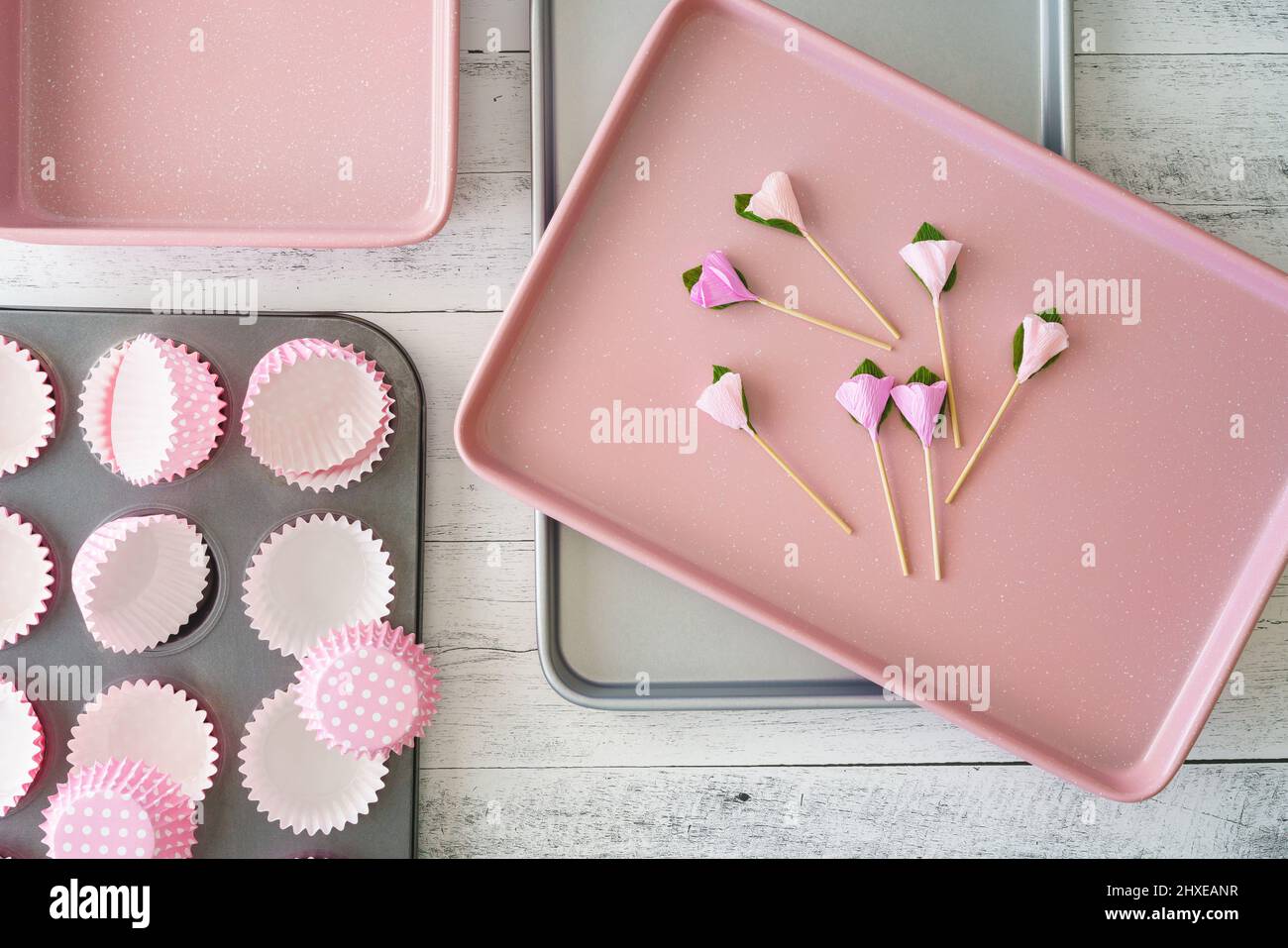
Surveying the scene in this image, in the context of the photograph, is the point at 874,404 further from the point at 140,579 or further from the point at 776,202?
the point at 140,579

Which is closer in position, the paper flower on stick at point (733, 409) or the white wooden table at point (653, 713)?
the paper flower on stick at point (733, 409)

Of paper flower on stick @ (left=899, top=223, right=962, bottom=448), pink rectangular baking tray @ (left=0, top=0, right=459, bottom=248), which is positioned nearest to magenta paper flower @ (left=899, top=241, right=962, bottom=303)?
paper flower on stick @ (left=899, top=223, right=962, bottom=448)

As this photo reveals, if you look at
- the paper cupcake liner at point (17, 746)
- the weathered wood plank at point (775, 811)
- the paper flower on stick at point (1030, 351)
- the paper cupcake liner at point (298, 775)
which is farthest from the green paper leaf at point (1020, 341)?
the paper cupcake liner at point (17, 746)

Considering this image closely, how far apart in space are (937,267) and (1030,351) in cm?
9

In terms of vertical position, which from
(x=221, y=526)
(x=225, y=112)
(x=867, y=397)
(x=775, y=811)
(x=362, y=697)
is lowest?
(x=775, y=811)

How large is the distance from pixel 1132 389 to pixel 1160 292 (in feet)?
0.24

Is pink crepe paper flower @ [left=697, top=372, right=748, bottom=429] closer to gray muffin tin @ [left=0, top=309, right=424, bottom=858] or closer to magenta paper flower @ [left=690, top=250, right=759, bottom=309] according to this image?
magenta paper flower @ [left=690, top=250, right=759, bottom=309]

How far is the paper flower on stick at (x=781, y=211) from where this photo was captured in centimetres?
59

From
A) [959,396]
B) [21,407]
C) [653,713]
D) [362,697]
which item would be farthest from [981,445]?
[21,407]

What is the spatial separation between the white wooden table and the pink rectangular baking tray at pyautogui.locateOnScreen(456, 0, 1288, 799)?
117 millimetres

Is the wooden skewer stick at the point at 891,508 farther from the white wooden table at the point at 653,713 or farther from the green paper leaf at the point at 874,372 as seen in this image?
the white wooden table at the point at 653,713

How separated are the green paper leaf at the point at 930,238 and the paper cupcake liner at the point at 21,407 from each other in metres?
0.65

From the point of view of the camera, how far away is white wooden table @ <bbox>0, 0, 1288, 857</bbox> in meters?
0.68

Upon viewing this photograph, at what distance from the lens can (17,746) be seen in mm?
645
